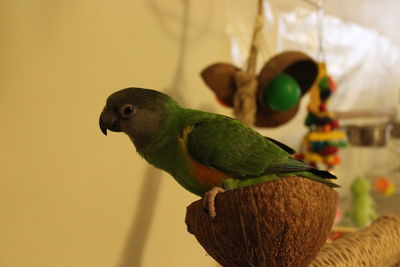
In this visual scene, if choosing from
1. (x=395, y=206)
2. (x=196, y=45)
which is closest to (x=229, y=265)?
(x=196, y=45)

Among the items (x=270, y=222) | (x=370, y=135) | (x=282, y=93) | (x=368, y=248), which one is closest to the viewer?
(x=270, y=222)

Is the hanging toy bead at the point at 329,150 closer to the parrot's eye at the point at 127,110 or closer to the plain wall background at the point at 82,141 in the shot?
the plain wall background at the point at 82,141

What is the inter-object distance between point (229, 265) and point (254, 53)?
0.52m

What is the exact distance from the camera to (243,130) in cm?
41

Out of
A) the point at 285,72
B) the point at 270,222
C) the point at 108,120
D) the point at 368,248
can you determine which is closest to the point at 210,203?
the point at 270,222

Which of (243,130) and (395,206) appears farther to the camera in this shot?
(395,206)

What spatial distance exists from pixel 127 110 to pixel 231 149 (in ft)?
0.39

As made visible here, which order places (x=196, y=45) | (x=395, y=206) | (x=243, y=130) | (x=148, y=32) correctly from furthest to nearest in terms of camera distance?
1. (x=395, y=206)
2. (x=196, y=45)
3. (x=148, y=32)
4. (x=243, y=130)

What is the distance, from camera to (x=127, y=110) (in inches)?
15.6

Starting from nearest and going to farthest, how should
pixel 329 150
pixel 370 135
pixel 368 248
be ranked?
pixel 368 248, pixel 329 150, pixel 370 135

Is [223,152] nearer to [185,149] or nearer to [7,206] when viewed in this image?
[185,149]

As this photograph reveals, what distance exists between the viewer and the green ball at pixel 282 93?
71cm

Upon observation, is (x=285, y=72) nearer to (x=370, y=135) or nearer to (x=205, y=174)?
(x=205, y=174)

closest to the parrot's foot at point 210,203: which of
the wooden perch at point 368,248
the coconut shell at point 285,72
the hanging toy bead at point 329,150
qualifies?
the wooden perch at point 368,248
